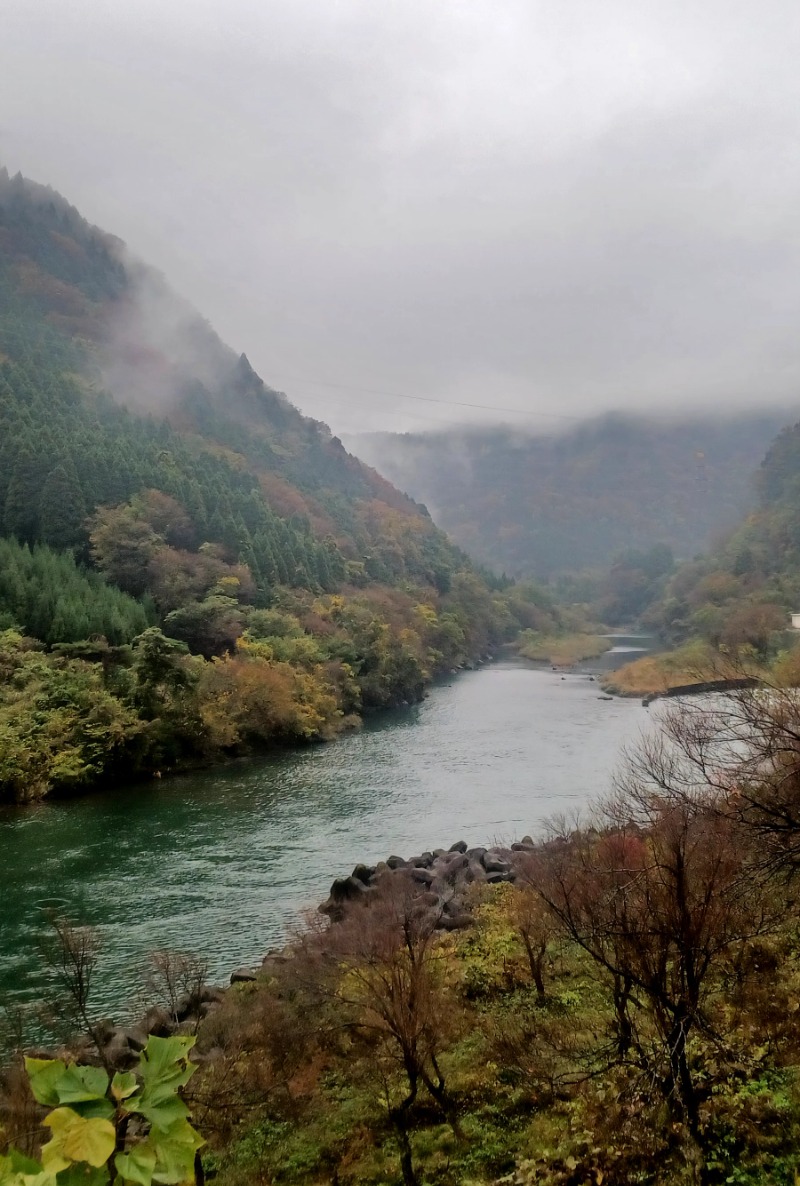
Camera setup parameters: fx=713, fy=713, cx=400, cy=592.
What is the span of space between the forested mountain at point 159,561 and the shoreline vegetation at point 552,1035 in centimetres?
1873

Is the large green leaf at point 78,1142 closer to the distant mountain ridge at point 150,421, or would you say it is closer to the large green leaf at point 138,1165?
the large green leaf at point 138,1165

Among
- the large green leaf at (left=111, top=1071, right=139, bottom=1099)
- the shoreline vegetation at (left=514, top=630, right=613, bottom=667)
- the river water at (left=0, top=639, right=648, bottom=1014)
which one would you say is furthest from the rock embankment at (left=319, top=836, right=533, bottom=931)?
the shoreline vegetation at (left=514, top=630, right=613, bottom=667)

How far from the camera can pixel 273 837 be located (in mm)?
22281

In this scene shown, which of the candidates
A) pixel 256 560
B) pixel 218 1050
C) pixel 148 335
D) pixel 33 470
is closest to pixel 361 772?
pixel 218 1050

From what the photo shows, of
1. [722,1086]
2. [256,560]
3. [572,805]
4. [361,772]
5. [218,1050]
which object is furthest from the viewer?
[256,560]

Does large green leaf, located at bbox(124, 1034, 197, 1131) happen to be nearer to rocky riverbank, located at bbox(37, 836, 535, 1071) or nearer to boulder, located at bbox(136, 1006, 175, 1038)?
rocky riverbank, located at bbox(37, 836, 535, 1071)

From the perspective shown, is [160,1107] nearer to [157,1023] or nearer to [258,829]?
[157,1023]

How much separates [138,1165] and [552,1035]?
28.6ft

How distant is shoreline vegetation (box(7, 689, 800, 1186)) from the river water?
3.38 meters

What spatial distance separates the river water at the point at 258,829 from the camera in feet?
50.5

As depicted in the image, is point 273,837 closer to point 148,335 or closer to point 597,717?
point 597,717

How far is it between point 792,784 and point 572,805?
1678cm

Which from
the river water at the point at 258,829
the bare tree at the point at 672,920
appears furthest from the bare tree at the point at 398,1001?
the river water at the point at 258,829

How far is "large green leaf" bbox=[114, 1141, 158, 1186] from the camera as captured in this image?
1.79m
